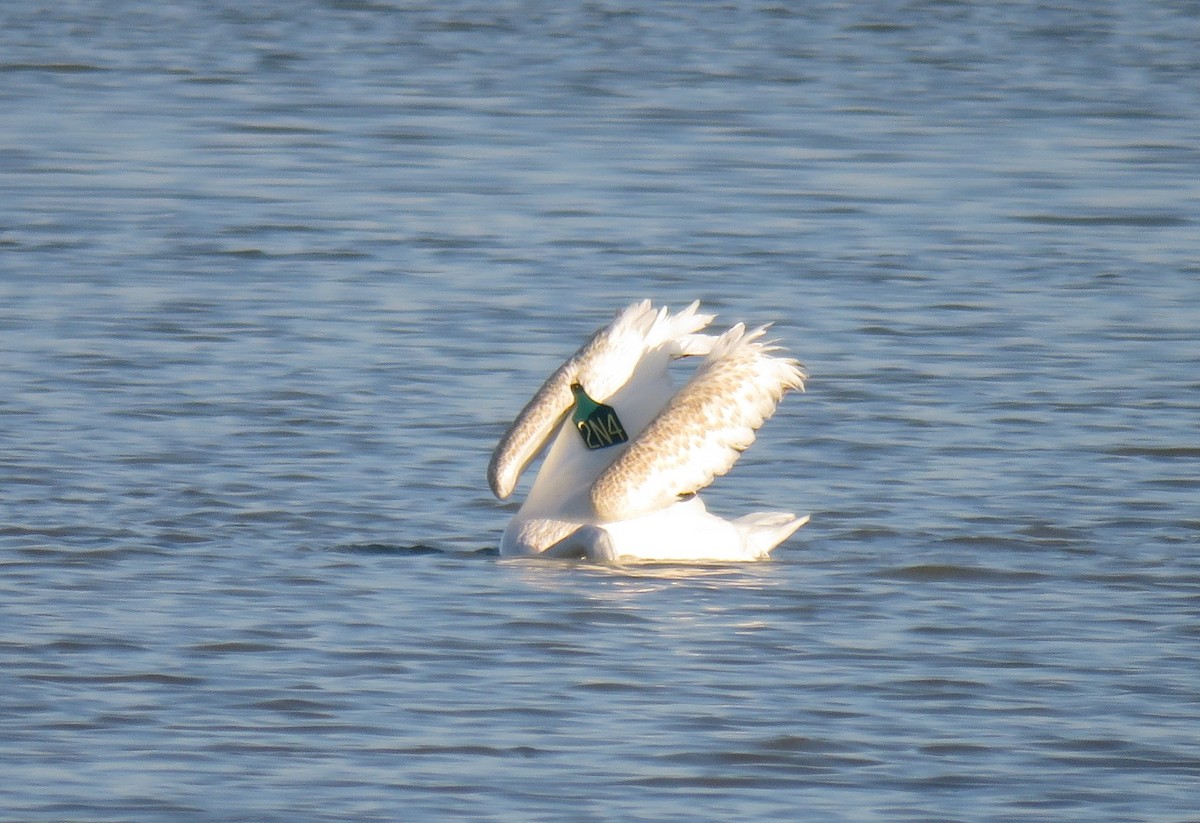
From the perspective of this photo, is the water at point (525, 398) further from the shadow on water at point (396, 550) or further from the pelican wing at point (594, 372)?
the pelican wing at point (594, 372)

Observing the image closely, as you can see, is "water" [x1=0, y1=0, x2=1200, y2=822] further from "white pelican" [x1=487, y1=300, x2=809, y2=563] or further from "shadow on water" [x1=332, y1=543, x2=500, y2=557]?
"white pelican" [x1=487, y1=300, x2=809, y2=563]

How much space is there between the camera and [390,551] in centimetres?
859

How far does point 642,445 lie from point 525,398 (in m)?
2.97

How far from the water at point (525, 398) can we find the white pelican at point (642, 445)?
13cm

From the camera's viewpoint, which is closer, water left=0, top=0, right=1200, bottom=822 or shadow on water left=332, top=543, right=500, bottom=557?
water left=0, top=0, right=1200, bottom=822

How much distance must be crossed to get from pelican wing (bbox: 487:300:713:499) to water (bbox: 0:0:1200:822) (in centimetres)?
38

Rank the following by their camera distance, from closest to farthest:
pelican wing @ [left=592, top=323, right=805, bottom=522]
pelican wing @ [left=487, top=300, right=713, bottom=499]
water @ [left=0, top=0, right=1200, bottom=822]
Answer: water @ [left=0, top=0, right=1200, bottom=822], pelican wing @ [left=592, top=323, right=805, bottom=522], pelican wing @ [left=487, top=300, right=713, bottom=499]

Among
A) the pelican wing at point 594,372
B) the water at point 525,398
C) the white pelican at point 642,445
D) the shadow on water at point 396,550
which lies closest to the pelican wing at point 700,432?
the white pelican at point 642,445

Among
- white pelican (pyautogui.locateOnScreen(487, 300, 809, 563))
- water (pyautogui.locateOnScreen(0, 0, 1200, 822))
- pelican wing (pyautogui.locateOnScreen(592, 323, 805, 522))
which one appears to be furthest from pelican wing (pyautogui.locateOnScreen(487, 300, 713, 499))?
water (pyautogui.locateOnScreen(0, 0, 1200, 822))

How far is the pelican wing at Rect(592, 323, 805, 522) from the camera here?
8.10m

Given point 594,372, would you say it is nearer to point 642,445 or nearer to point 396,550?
point 642,445

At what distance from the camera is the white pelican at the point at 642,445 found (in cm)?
817

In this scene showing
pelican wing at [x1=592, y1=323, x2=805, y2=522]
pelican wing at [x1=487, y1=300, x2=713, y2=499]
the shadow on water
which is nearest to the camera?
pelican wing at [x1=592, y1=323, x2=805, y2=522]

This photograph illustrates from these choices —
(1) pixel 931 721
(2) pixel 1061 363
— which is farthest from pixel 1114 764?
(2) pixel 1061 363
